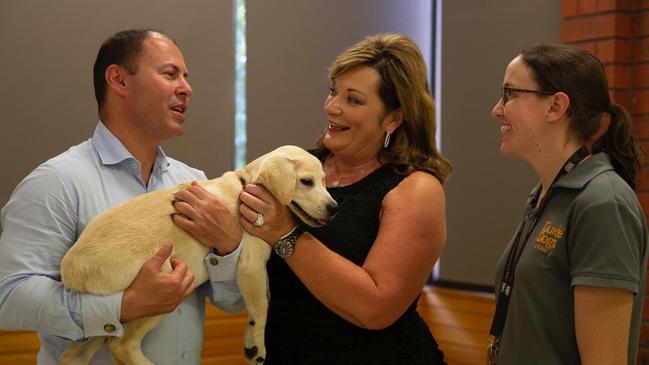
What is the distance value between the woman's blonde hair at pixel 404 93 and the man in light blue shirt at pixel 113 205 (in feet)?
1.66

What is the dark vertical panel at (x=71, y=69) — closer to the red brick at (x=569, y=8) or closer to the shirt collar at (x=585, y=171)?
the red brick at (x=569, y=8)

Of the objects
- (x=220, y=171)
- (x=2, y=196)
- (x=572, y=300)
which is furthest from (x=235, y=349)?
(x=572, y=300)

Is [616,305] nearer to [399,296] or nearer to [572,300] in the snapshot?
[572,300]

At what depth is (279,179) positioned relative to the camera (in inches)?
74.9

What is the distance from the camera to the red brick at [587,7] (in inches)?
144

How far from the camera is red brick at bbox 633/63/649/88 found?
357 cm

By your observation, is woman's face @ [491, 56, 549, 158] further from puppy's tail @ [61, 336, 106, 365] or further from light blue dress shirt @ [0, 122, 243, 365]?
puppy's tail @ [61, 336, 106, 365]

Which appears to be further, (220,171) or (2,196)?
(220,171)

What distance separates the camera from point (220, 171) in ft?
12.6

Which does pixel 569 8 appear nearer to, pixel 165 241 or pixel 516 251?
pixel 516 251

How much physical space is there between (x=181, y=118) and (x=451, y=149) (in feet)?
9.43

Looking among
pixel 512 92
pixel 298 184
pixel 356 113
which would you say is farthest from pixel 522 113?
pixel 298 184

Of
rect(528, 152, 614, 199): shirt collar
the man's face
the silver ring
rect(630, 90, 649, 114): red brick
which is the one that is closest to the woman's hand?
the silver ring

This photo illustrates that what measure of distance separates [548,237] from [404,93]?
597 millimetres
